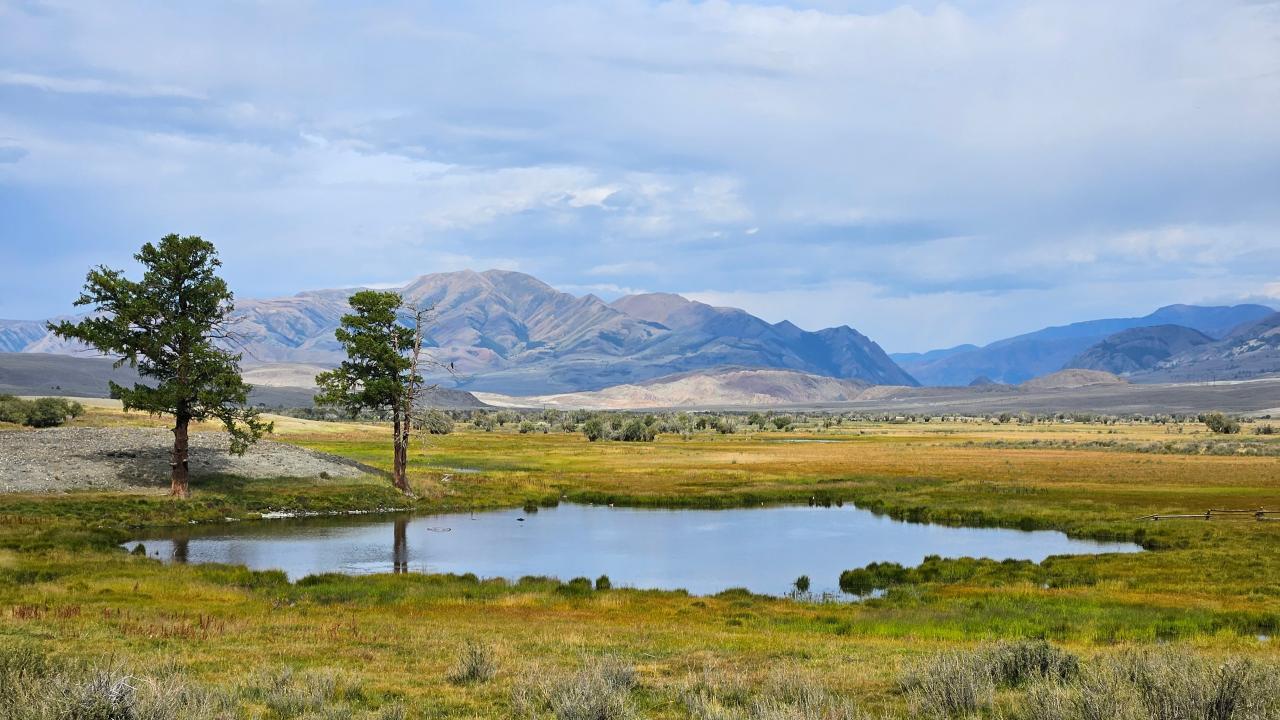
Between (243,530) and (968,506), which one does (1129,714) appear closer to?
(243,530)

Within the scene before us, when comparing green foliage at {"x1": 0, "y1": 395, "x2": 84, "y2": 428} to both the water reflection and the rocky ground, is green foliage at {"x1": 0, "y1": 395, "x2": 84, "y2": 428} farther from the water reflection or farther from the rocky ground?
the water reflection

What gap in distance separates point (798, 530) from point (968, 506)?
43.9ft

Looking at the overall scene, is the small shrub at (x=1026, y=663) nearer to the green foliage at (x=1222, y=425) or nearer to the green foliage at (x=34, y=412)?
the green foliage at (x=34, y=412)

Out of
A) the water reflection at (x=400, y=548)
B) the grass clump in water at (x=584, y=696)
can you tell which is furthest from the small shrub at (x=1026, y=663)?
the water reflection at (x=400, y=548)

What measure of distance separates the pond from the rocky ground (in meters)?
9.72

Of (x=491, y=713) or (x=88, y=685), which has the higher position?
(x=88, y=685)

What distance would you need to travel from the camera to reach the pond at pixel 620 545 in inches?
1470

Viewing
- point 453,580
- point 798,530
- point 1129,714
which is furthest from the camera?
point 798,530

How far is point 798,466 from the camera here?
278ft

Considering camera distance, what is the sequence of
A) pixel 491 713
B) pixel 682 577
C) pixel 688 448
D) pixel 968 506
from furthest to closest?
pixel 688 448, pixel 968 506, pixel 682 577, pixel 491 713

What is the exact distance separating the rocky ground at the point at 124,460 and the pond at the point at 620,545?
31.9 feet

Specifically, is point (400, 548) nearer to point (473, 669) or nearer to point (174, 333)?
point (174, 333)

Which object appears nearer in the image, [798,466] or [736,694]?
[736,694]

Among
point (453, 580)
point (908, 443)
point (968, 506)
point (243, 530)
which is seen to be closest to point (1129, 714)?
point (453, 580)
